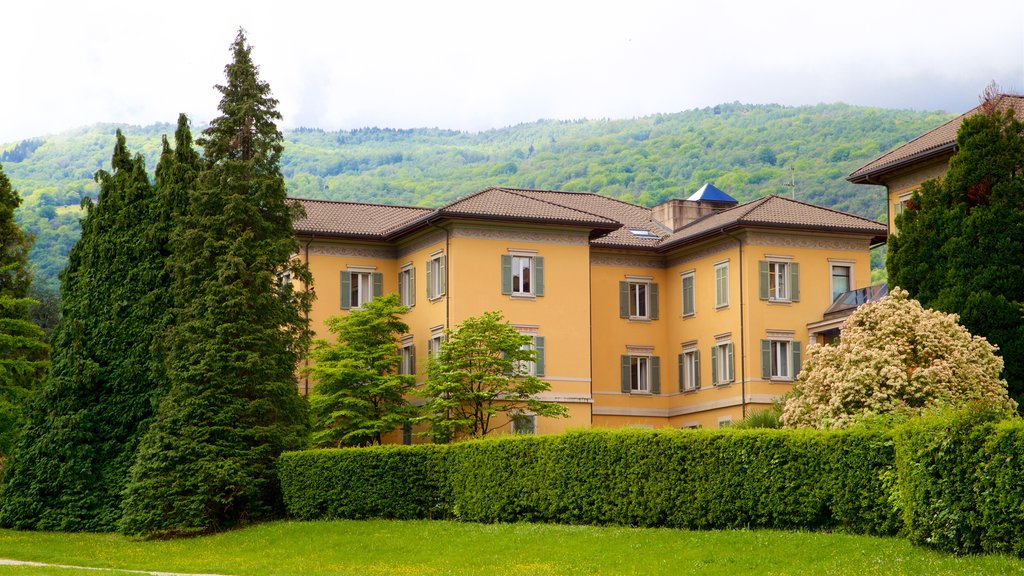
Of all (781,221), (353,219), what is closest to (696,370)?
(781,221)

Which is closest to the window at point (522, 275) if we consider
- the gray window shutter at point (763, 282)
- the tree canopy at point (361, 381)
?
the tree canopy at point (361, 381)

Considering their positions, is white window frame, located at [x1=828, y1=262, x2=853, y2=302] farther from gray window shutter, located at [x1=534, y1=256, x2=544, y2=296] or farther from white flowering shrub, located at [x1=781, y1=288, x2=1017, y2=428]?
white flowering shrub, located at [x1=781, y1=288, x2=1017, y2=428]

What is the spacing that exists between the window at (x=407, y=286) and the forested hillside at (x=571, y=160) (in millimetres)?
32082

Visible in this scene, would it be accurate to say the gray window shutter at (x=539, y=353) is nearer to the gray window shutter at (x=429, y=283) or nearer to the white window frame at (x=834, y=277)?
the gray window shutter at (x=429, y=283)

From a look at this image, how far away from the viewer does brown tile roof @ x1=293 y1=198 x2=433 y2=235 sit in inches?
2095

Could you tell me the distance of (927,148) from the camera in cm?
4341

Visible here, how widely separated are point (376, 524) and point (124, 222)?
44.1ft

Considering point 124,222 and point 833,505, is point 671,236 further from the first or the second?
point 833,505

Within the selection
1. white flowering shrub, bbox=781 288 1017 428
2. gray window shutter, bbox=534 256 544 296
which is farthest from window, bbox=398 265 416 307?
white flowering shrub, bbox=781 288 1017 428

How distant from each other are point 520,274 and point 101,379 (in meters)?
16.7

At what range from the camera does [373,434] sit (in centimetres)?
4819

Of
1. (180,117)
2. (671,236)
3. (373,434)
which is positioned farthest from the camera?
(671,236)

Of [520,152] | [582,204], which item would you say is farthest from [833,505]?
[520,152]

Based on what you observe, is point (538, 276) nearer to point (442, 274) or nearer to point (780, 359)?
point (442, 274)
